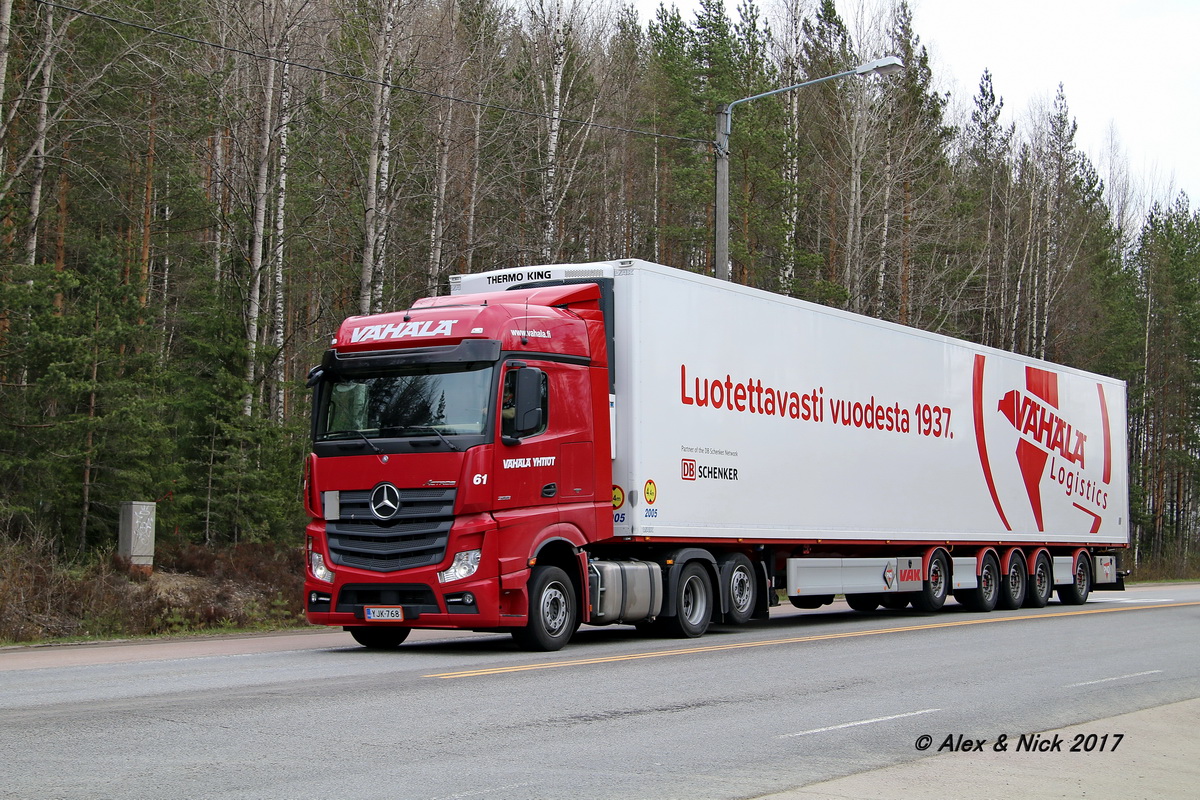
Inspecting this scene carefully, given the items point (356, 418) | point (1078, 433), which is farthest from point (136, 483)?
point (1078, 433)

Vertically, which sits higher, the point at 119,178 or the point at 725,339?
the point at 119,178

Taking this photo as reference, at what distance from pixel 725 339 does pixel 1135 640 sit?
6838 mm

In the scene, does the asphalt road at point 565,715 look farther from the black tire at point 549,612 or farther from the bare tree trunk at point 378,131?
the bare tree trunk at point 378,131

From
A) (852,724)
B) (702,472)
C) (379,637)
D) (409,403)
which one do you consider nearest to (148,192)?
(379,637)

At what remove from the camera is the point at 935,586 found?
21594mm

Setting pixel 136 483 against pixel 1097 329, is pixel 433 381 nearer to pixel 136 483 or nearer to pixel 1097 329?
pixel 136 483

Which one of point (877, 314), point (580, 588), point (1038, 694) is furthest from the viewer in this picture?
point (877, 314)

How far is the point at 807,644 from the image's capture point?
15.6 m

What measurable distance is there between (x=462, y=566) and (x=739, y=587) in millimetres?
5167

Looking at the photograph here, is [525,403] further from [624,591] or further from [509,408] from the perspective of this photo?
[624,591]

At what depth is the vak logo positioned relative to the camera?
2273 centimetres

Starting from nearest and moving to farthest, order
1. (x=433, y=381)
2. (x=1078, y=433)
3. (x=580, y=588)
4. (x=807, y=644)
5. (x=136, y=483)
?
1. (x=433, y=381)
2. (x=580, y=588)
3. (x=807, y=644)
4. (x=136, y=483)
5. (x=1078, y=433)

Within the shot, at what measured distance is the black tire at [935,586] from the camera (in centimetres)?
2145

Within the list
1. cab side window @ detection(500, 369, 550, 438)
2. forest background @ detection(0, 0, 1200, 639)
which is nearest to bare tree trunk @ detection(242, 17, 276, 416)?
forest background @ detection(0, 0, 1200, 639)
